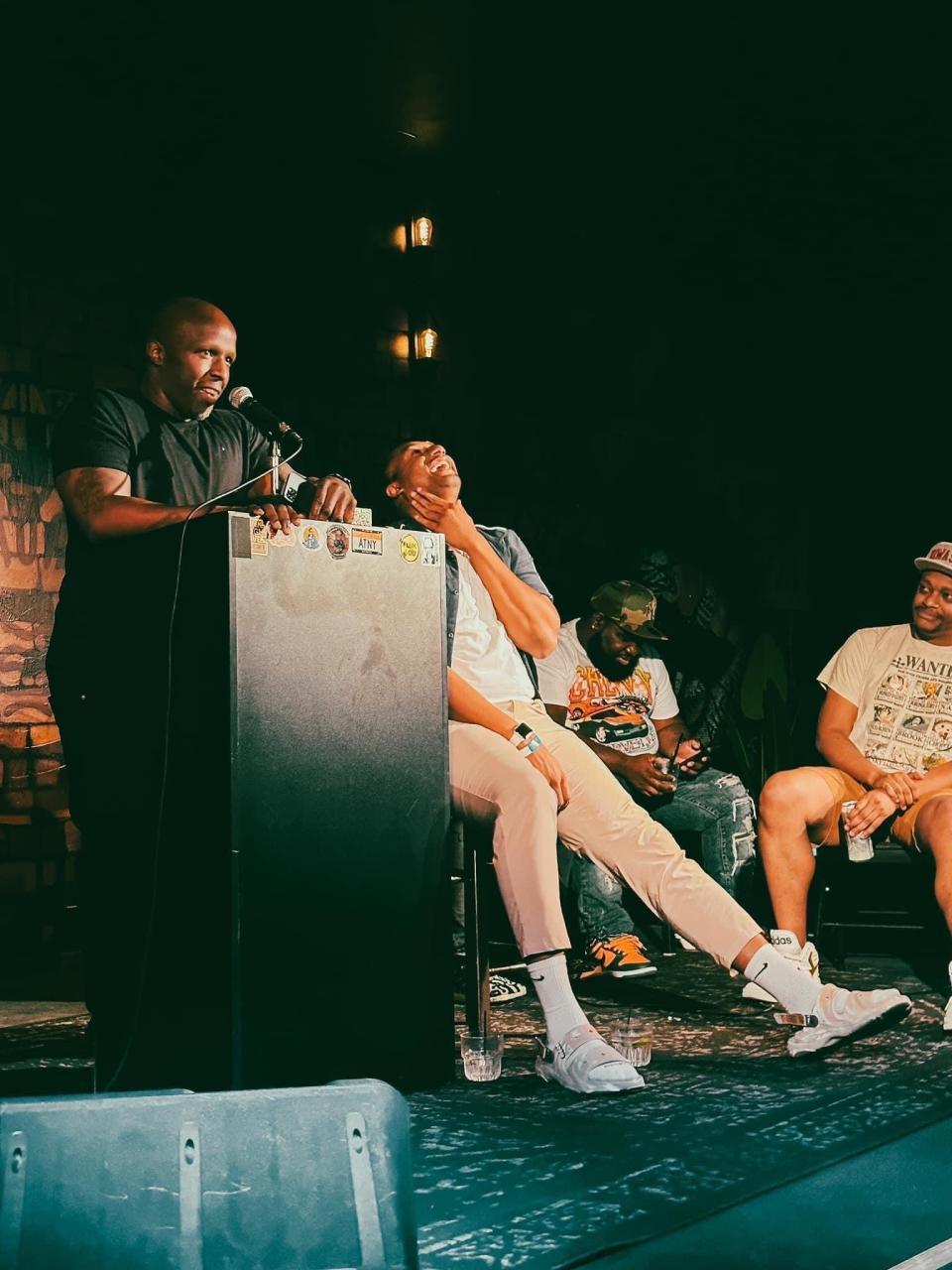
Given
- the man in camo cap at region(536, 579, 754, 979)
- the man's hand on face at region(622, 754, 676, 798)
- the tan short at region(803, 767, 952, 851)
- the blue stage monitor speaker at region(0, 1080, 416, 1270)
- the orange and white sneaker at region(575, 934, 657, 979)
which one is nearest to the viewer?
the blue stage monitor speaker at region(0, 1080, 416, 1270)

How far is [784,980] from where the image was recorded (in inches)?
118

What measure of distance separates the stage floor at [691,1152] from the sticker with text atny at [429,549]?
1.08m

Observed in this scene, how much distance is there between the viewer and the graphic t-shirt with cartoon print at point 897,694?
4.11 m

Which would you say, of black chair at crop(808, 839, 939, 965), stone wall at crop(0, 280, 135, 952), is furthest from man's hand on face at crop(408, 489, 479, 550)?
black chair at crop(808, 839, 939, 965)

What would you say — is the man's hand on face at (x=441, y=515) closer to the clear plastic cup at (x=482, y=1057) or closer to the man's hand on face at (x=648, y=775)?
the clear plastic cup at (x=482, y=1057)

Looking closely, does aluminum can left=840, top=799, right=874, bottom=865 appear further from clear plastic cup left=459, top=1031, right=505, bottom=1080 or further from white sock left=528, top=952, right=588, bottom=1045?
clear plastic cup left=459, top=1031, right=505, bottom=1080

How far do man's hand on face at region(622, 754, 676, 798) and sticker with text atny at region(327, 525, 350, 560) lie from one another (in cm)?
191

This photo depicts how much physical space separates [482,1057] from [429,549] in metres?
1.07

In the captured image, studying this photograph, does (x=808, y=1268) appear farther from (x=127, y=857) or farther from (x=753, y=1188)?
(x=127, y=857)

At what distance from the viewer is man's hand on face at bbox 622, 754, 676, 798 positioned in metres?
4.39

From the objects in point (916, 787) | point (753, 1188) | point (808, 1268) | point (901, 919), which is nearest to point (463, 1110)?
point (753, 1188)

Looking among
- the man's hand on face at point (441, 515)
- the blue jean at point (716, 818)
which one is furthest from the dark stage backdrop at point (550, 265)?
the man's hand on face at point (441, 515)

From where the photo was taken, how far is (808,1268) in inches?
70.6

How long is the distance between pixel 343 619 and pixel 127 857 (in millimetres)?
630
